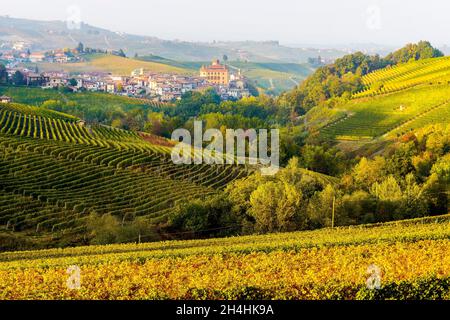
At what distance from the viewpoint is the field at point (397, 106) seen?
73887 mm

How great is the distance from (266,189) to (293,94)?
9376cm

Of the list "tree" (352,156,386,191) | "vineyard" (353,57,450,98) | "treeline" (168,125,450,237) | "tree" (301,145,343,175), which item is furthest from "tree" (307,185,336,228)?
"vineyard" (353,57,450,98)

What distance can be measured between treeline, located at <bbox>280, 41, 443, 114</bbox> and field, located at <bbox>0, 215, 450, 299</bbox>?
91.0 metres

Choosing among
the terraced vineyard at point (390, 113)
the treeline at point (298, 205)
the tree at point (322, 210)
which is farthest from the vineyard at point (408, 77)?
the tree at point (322, 210)

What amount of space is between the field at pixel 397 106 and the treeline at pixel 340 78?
9023 millimetres

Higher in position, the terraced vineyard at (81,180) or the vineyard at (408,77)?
the vineyard at (408,77)

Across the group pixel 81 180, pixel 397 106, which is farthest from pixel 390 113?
pixel 81 180

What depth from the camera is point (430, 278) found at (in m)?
11.2

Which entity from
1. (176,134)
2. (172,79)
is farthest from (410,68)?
(172,79)

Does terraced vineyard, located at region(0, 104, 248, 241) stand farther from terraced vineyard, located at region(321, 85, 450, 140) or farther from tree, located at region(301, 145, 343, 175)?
terraced vineyard, located at region(321, 85, 450, 140)

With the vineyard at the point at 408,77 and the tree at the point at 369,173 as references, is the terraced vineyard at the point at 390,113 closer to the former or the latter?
the vineyard at the point at 408,77

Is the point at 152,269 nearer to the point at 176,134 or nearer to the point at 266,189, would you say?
the point at 266,189

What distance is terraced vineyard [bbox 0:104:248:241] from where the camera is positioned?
29.9 m

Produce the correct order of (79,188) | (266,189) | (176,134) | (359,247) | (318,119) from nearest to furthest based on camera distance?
(359,247), (266,189), (79,188), (176,134), (318,119)
